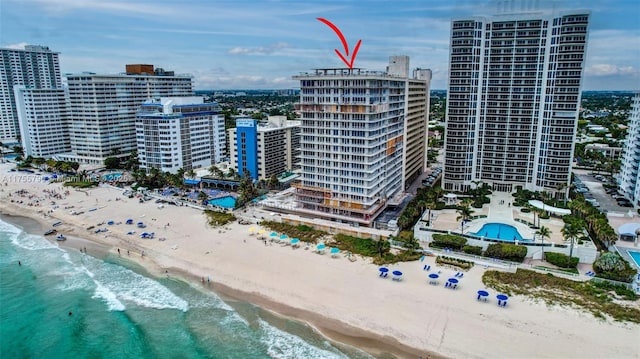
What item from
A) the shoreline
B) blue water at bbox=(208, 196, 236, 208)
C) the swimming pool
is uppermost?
the swimming pool

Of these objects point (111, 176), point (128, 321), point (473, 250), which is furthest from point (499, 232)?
point (111, 176)

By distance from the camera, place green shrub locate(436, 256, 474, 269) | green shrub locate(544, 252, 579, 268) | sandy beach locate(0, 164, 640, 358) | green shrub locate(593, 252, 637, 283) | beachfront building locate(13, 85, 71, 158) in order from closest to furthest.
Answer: sandy beach locate(0, 164, 640, 358) < green shrub locate(593, 252, 637, 283) < green shrub locate(544, 252, 579, 268) < green shrub locate(436, 256, 474, 269) < beachfront building locate(13, 85, 71, 158)

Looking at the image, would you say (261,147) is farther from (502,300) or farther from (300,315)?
(502,300)

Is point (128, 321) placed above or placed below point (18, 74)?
below

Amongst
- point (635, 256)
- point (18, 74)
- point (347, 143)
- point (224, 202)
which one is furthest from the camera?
point (18, 74)

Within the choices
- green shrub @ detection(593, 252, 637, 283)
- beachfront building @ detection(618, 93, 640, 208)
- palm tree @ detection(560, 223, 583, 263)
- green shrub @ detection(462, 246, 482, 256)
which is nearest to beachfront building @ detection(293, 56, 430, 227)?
green shrub @ detection(462, 246, 482, 256)

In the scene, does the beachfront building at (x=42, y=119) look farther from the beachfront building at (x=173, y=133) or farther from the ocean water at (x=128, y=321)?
the ocean water at (x=128, y=321)

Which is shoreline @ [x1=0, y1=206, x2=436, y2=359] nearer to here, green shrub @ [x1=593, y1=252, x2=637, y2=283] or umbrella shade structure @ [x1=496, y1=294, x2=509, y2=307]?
umbrella shade structure @ [x1=496, y1=294, x2=509, y2=307]
